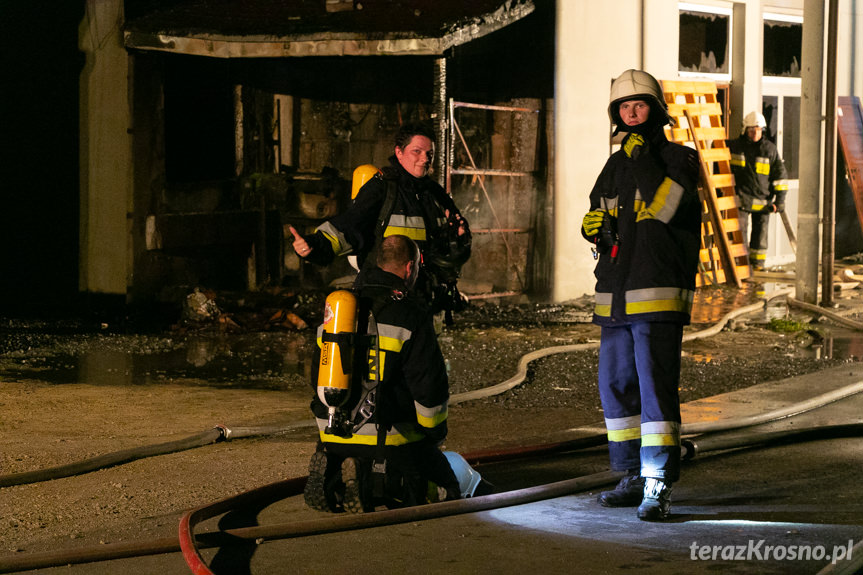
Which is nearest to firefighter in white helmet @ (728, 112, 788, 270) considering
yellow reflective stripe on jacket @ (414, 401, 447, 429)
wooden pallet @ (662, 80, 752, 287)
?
wooden pallet @ (662, 80, 752, 287)

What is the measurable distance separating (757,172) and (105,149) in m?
8.32

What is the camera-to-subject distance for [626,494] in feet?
17.3

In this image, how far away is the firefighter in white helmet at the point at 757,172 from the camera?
15492 mm

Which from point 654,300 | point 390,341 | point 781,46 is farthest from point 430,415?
point 781,46

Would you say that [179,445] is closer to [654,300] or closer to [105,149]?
[654,300]

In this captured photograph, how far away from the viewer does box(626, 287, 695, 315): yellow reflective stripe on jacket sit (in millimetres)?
5074

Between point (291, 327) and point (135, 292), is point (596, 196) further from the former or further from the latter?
point (135, 292)

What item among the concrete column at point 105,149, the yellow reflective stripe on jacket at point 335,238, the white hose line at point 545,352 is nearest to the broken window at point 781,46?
the white hose line at point 545,352

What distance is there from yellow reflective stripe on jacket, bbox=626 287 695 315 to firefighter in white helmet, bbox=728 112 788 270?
10.9 meters

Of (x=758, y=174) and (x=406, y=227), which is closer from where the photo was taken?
(x=406, y=227)

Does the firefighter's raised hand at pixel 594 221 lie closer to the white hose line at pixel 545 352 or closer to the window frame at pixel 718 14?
the white hose line at pixel 545 352

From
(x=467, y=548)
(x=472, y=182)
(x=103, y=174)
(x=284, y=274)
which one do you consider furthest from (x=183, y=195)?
(x=467, y=548)

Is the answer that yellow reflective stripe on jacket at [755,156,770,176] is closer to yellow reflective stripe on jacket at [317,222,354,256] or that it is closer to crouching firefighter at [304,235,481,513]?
yellow reflective stripe on jacket at [317,222,354,256]

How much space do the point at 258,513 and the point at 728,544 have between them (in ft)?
6.63
